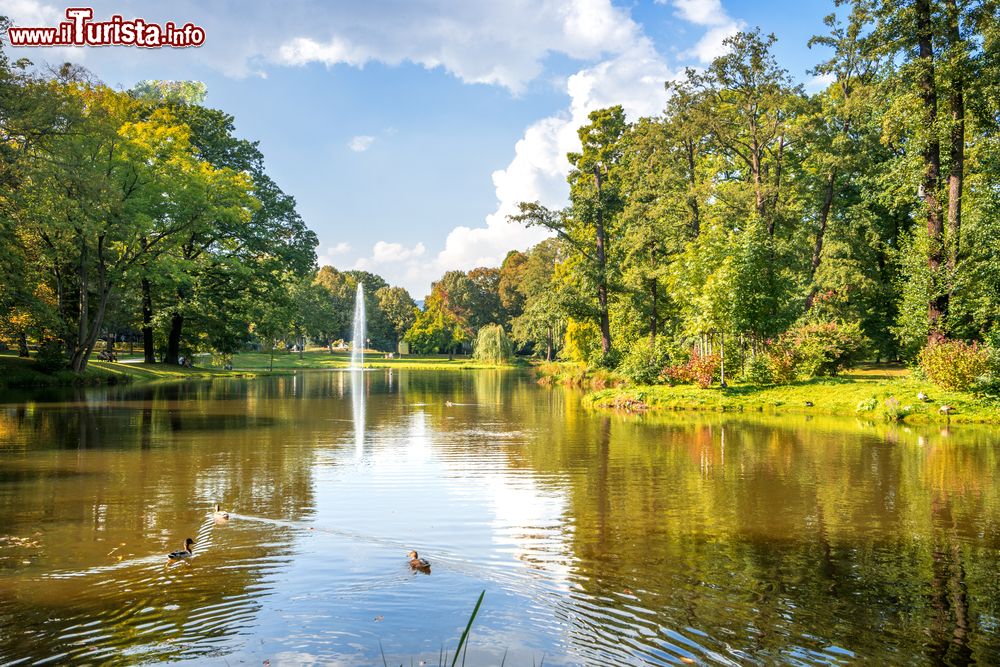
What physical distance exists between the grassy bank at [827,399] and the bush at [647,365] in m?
0.84

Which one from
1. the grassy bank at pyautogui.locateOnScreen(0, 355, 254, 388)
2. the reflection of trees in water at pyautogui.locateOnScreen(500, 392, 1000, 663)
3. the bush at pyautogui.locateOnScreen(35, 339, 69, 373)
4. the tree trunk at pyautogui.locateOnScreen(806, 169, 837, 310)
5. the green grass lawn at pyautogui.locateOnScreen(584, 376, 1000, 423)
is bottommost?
the reflection of trees in water at pyautogui.locateOnScreen(500, 392, 1000, 663)

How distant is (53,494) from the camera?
1094cm

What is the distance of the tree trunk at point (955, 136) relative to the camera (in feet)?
74.5

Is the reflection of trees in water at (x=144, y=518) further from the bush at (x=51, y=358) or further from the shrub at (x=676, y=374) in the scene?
the shrub at (x=676, y=374)

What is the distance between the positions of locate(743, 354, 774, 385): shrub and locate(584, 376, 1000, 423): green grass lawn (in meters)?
0.53

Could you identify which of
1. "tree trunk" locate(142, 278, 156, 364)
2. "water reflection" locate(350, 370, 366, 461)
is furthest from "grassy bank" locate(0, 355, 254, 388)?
"water reflection" locate(350, 370, 366, 461)

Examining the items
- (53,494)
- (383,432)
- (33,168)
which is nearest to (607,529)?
(53,494)

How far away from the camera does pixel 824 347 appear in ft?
87.0

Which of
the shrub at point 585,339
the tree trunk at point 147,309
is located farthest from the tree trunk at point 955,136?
the tree trunk at point 147,309

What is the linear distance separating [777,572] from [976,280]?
68.9 ft

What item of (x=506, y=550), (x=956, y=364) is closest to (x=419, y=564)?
(x=506, y=550)

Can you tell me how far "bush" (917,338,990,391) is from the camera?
2052cm

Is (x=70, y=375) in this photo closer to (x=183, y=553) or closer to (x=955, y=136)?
(x=183, y=553)

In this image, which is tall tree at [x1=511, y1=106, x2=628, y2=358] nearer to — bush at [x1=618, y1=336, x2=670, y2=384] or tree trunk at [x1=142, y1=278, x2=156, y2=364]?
bush at [x1=618, y1=336, x2=670, y2=384]
